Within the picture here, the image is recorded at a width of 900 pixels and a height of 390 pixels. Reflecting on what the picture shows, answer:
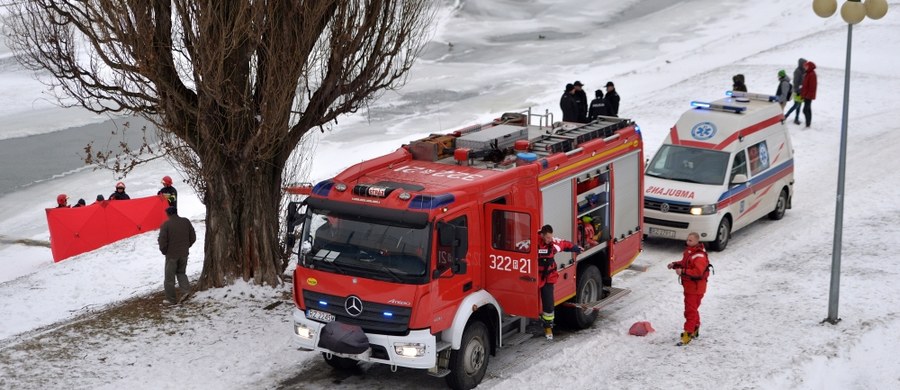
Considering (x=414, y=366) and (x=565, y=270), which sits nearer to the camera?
(x=414, y=366)

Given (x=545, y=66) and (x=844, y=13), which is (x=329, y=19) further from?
(x=545, y=66)

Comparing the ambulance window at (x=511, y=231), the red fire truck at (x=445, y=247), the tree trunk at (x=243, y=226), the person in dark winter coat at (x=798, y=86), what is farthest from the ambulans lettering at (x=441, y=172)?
the person in dark winter coat at (x=798, y=86)

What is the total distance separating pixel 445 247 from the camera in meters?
12.8

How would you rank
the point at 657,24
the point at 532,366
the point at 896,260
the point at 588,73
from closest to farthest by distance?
the point at 532,366 → the point at 896,260 → the point at 588,73 → the point at 657,24

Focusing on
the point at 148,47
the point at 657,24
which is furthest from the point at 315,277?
the point at 657,24

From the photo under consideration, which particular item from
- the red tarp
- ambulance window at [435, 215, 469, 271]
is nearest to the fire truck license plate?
ambulance window at [435, 215, 469, 271]

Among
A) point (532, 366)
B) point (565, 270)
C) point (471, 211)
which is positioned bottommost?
point (532, 366)

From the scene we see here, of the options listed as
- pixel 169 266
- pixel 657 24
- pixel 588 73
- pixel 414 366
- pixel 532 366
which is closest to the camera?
pixel 414 366

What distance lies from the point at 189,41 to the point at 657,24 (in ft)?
116

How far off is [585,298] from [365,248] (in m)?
4.31

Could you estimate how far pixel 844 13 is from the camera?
47.7 ft

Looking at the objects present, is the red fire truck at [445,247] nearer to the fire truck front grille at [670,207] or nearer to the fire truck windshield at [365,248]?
the fire truck windshield at [365,248]

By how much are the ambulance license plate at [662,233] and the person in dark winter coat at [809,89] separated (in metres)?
9.97

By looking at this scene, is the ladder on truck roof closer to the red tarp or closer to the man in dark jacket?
the man in dark jacket
